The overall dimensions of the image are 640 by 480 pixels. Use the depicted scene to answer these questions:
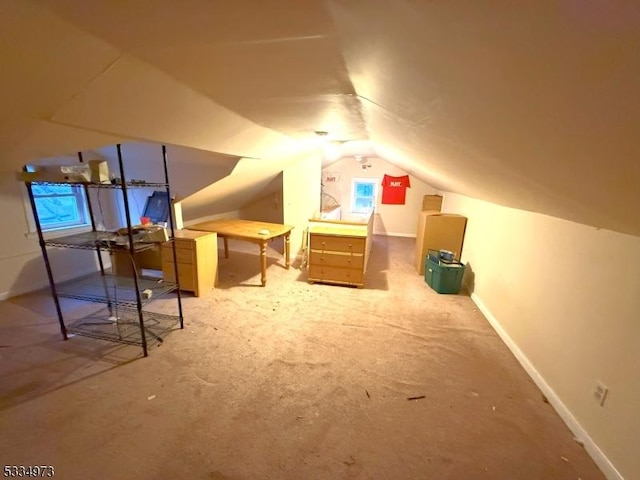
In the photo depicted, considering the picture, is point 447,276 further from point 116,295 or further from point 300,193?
point 116,295

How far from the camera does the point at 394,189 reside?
647 cm

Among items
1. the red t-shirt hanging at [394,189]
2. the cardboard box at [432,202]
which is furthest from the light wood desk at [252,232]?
the cardboard box at [432,202]

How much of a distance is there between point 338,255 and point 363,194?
3504 mm

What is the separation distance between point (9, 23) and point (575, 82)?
1652 millimetres

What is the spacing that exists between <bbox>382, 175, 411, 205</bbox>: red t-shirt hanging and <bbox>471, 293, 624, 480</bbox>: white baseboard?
13.7ft

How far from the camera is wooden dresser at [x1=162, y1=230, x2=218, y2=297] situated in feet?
10.4

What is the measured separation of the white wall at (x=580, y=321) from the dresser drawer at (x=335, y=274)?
1.55 meters

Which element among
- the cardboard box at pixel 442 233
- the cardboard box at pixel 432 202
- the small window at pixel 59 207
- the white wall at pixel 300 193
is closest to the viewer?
the small window at pixel 59 207

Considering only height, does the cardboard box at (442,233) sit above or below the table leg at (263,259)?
above

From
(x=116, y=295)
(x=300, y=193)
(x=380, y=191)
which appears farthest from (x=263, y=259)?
(x=380, y=191)

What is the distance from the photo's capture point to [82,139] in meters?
1.89

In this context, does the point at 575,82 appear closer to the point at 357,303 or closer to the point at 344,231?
the point at 357,303

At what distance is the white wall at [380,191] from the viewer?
252 inches

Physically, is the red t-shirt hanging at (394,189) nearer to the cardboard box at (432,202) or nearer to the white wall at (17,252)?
the cardboard box at (432,202)
